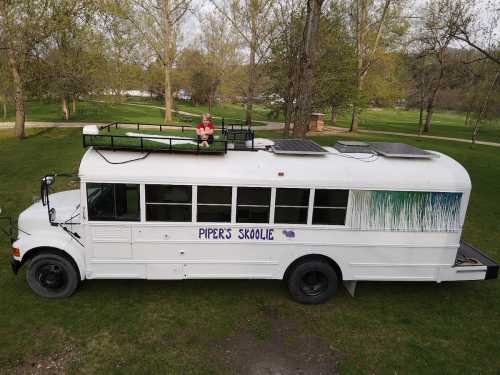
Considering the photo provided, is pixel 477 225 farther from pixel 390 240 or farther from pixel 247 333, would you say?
pixel 247 333

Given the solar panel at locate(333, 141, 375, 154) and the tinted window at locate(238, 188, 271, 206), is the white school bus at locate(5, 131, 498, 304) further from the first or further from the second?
the solar panel at locate(333, 141, 375, 154)

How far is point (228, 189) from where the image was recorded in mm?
6570

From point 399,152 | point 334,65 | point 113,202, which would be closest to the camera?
point 113,202

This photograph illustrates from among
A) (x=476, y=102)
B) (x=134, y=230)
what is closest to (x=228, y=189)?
(x=134, y=230)

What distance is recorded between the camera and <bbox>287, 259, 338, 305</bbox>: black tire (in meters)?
7.08

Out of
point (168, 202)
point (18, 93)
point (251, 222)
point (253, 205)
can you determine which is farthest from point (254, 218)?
point (18, 93)

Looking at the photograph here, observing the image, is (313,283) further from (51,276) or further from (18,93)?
(18,93)

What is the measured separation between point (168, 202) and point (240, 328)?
8.56ft

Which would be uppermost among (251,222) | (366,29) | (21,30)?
(366,29)

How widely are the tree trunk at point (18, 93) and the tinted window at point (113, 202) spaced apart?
2161 cm

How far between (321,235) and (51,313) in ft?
16.9

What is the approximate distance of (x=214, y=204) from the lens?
6.63 meters

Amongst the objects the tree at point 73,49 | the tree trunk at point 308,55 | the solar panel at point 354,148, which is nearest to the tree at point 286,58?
the tree trunk at point 308,55

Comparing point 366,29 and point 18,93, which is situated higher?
point 366,29
